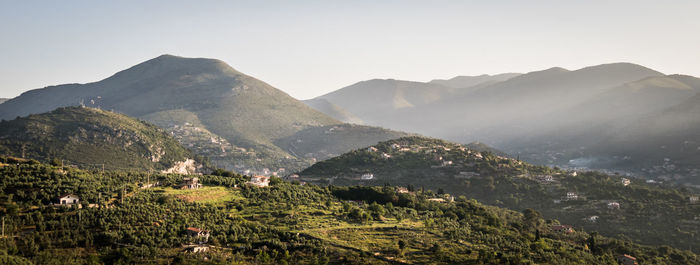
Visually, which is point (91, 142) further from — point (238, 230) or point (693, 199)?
point (693, 199)

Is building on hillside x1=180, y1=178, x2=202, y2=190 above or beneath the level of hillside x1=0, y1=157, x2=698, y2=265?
above

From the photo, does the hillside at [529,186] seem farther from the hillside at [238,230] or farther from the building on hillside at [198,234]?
the building on hillside at [198,234]

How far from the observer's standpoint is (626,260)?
67.7 m

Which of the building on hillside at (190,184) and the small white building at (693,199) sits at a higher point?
the building on hillside at (190,184)

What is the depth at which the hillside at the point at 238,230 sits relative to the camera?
44.4m

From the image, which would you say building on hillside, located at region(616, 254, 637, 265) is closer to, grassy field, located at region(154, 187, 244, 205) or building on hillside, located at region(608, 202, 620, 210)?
building on hillside, located at region(608, 202, 620, 210)

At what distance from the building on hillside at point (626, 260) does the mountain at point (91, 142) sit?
356 ft

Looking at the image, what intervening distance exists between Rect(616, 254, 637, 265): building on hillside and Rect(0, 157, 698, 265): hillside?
48.2 inches

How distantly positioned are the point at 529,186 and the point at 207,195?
7806 cm

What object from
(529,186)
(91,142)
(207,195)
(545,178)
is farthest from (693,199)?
(91,142)

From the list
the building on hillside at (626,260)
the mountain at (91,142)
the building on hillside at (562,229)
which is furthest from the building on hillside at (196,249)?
the mountain at (91,142)

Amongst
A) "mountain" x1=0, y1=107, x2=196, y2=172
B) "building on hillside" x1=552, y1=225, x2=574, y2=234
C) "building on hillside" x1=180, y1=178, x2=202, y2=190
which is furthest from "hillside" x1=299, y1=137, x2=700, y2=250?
"building on hillside" x1=180, y1=178, x2=202, y2=190

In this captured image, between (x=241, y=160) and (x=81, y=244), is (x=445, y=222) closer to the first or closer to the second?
(x=81, y=244)

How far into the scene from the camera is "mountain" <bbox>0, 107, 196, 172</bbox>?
424 ft
